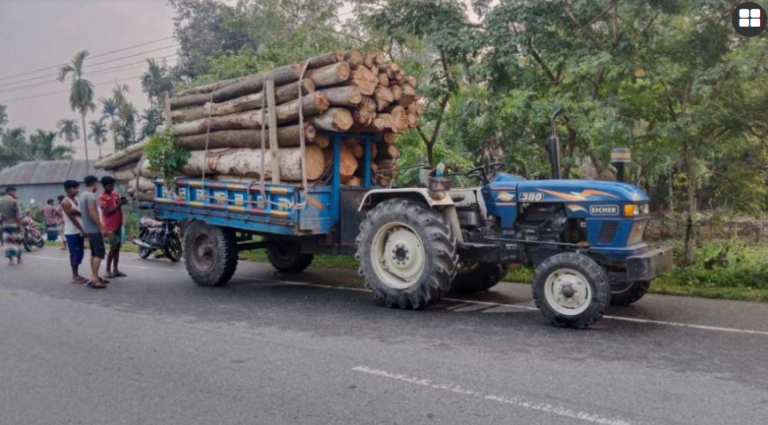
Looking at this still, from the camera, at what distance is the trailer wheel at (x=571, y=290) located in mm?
7074

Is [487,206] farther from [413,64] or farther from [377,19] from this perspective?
[413,64]

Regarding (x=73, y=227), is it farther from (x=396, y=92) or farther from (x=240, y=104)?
(x=396, y=92)

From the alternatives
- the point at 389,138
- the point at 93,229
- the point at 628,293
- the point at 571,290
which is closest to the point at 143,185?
the point at 93,229

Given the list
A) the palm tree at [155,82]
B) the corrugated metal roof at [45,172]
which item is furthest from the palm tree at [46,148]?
the palm tree at [155,82]

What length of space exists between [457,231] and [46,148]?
66.3m

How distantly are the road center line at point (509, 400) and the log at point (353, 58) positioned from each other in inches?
175

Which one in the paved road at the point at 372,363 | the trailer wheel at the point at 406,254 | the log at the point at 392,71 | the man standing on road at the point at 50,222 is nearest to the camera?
the paved road at the point at 372,363

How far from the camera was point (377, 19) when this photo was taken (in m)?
12.5

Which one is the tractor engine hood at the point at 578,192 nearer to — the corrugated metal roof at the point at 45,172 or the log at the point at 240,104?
the log at the point at 240,104

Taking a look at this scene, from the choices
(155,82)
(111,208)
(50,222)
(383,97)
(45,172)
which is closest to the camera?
(383,97)

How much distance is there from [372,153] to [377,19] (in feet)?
10.7

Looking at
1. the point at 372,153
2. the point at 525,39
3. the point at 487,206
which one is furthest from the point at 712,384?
the point at 525,39

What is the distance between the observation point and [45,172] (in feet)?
174

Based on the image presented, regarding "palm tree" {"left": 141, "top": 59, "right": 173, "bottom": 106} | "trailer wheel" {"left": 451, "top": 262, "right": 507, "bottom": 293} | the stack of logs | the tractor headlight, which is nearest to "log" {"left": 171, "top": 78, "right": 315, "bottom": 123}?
the stack of logs
